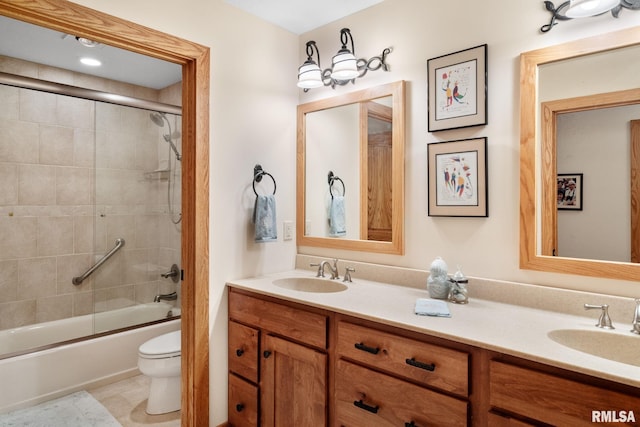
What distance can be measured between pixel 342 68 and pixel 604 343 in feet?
5.72

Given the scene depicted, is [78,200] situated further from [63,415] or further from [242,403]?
[242,403]

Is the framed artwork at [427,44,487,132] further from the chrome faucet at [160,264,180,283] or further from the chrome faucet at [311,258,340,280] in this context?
the chrome faucet at [160,264,180,283]

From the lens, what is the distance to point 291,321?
1.75m

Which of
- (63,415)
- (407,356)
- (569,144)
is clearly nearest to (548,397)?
(407,356)

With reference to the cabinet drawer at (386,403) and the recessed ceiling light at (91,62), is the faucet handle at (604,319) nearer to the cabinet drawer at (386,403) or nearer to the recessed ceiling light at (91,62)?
the cabinet drawer at (386,403)

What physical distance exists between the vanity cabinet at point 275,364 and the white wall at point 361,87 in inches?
5.1

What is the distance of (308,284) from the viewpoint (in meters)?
2.21

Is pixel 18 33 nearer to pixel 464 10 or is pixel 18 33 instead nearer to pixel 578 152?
pixel 464 10

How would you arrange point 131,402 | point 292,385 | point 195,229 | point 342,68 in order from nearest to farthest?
point 292,385
point 195,229
point 342,68
point 131,402

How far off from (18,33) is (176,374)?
244 centimetres

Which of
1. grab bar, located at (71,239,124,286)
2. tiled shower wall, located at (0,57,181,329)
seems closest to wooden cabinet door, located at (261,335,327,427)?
tiled shower wall, located at (0,57,181,329)

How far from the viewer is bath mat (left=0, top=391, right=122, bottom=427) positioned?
2166 mm

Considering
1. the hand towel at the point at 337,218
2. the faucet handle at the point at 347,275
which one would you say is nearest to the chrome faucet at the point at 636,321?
the faucet handle at the point at 347,275

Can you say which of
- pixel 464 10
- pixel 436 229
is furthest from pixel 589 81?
pixel 436 229
